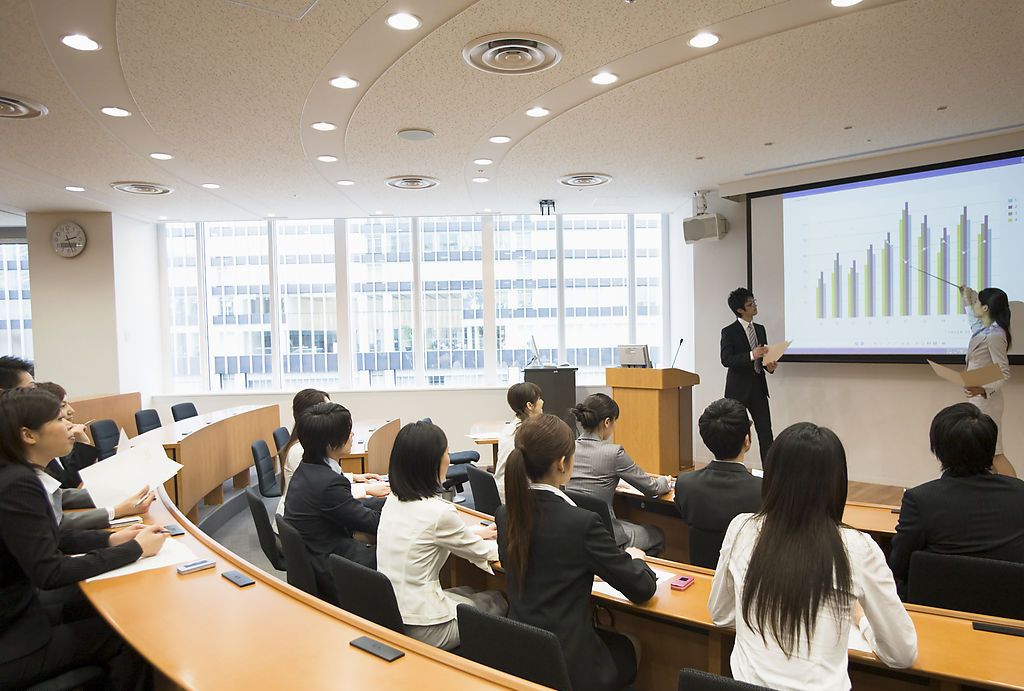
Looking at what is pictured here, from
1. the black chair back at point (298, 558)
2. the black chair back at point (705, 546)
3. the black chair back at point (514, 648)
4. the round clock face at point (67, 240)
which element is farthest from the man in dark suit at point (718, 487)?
the round clock face at point (67, 240)

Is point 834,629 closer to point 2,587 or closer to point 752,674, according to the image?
point 752,674

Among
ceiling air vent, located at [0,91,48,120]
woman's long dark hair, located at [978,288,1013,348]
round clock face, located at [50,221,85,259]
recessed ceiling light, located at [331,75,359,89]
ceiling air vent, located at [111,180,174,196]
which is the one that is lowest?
woman's long dark hair, located at [978,288,1013,348]

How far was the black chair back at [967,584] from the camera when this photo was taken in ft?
6.88

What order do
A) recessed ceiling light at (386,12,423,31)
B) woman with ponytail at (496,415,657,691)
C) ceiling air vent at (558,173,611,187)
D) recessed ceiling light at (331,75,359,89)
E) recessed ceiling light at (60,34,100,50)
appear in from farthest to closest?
ceiling air vent at (558,173,611,187) < recessed ceiling light at (331,75,359,89) < recessed ceiling light at (60,34,100,50) < recessed ceiling light at (386,12,423,31) < woman with ponytail at (496,415,657,691)

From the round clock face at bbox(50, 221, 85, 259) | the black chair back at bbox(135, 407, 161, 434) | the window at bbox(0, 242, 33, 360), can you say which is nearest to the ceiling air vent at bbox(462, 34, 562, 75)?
the black chair back at bbox(135, 407, 161, 434)

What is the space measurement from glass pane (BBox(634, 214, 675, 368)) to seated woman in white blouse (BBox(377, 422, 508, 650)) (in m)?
7.22

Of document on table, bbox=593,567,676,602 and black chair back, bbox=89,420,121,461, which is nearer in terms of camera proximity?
document on table, bbox=593,567,676,602

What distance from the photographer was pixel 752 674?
161 centimetres

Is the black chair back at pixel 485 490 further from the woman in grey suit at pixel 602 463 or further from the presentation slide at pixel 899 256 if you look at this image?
the presentation slide at pixel 899 256

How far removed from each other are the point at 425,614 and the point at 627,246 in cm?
765

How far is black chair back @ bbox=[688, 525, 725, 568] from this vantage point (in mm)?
2699

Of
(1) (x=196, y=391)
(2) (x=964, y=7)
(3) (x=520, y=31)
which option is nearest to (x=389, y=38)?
(3) (x=520, y=31)

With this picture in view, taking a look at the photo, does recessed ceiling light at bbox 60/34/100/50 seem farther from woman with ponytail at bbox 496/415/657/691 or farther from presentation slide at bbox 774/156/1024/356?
presentation slide at bbox 774/156/1024/356

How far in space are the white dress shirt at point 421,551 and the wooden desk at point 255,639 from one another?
1.21 ft
